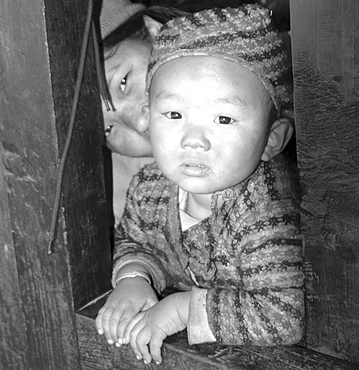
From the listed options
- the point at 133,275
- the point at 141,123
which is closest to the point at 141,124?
the point at 141,123

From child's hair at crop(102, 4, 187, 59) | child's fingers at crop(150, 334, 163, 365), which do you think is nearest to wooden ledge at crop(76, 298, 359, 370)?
child's fingers at crop(150, 334, 163, 365)

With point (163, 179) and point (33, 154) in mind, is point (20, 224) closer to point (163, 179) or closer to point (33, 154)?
point (33, 154)

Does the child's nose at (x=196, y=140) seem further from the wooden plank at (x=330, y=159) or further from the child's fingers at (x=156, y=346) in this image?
the child's fingers at (x=156, y=346)

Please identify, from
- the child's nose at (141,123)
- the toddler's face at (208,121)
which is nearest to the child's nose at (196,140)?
the toddler's face at (208,121)

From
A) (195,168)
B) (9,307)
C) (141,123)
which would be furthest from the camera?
(141,123)

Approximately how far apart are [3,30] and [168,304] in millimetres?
628

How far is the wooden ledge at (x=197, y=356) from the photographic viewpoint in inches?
45.9

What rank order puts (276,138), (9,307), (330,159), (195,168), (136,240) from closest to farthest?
1. (330,159)
2. (195,168)
3. (276,138)
4. (9,307)
5. (136,240)

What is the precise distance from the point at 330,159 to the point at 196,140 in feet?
1.07

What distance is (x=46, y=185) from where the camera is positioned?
134 centimetres

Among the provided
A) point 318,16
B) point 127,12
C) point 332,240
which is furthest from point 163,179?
point 318,16

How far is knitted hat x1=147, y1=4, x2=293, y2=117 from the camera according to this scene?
51.7 inches

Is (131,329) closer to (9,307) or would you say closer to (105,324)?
(105,324)

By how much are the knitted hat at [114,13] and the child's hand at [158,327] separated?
0.76 metres
